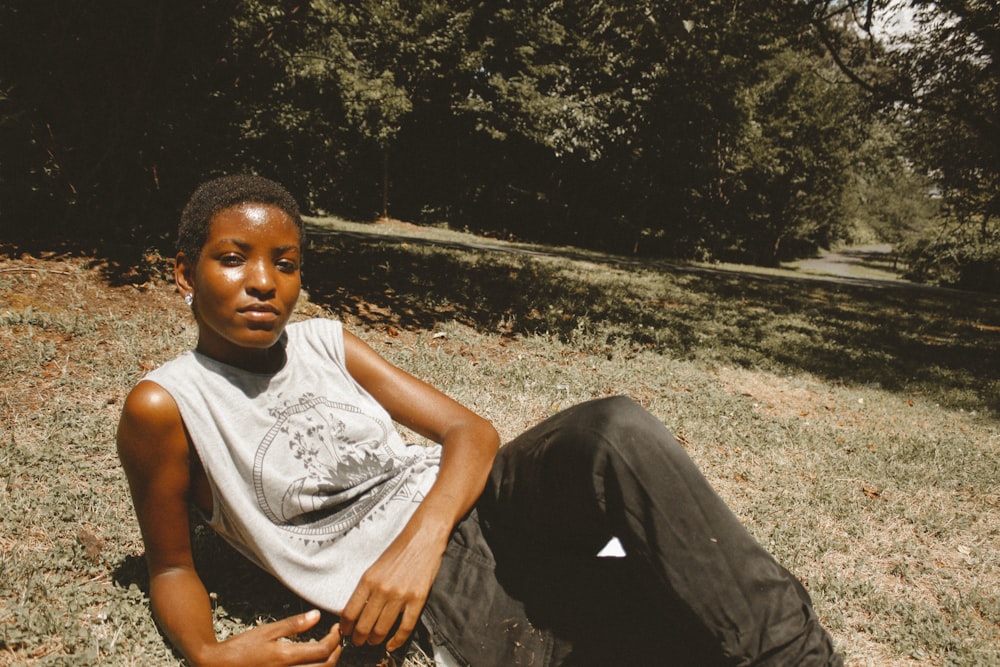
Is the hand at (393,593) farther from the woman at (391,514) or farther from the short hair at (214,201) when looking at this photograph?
the short hair at (214,201)

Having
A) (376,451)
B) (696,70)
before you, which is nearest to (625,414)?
(376,451)

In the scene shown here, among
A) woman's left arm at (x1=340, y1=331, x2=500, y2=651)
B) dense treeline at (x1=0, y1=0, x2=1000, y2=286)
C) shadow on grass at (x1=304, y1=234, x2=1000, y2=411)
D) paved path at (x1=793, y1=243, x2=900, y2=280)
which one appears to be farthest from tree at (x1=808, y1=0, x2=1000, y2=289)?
paved path at (x1=793, y1=243, x2=900, y2=280)

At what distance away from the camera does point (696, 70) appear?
18.0 metres

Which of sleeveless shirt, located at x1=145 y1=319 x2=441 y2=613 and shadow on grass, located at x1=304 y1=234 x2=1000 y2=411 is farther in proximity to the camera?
shadow on grass, located at x1=304 y1=234 x2=1000 y2=411

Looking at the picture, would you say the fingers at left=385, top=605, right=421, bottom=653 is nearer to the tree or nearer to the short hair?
the short hair

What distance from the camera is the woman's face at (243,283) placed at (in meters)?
1.68

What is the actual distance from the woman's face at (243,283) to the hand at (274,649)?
0.82 meters

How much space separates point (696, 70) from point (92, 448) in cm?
1949

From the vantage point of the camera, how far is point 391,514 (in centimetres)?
191

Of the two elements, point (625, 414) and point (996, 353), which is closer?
point (625, 414)

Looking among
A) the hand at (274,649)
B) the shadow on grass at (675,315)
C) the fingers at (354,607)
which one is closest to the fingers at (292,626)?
the hand at (274,649)

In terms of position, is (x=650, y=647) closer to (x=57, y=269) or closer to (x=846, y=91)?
(x=57, y=269)

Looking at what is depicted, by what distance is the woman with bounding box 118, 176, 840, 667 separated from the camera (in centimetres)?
157

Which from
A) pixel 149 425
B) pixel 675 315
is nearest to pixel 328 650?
pixel 149 425
